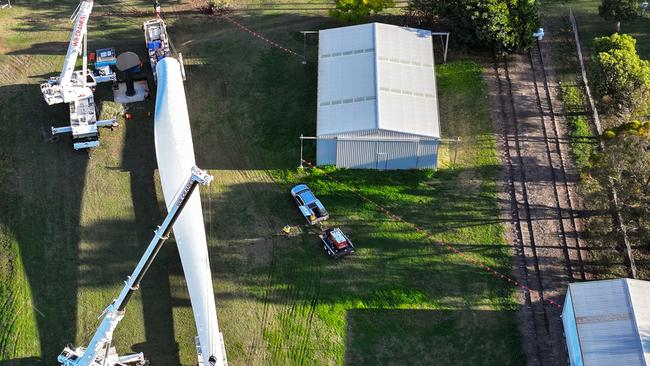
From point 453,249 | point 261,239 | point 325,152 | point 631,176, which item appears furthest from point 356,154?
point 631,176

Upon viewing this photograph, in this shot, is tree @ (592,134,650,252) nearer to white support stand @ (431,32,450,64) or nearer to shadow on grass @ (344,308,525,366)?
shadow on grass @ (344,308,525,366)

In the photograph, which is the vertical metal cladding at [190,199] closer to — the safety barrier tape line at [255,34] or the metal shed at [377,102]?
the metal shed at [377,102]

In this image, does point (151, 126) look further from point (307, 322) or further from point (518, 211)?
point (518, 211)

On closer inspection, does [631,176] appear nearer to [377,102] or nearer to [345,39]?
[377,102]

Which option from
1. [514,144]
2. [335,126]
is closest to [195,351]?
[335,126]

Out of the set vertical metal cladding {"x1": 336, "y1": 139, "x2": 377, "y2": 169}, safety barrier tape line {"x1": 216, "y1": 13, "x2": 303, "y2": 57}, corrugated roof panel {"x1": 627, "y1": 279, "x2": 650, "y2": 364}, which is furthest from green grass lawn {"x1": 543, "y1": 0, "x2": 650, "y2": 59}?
corrugated roof panel {"x1": 627, "y1": 279, "x2": 650, "y2": 364}

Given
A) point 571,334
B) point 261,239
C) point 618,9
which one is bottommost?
point 571,334
